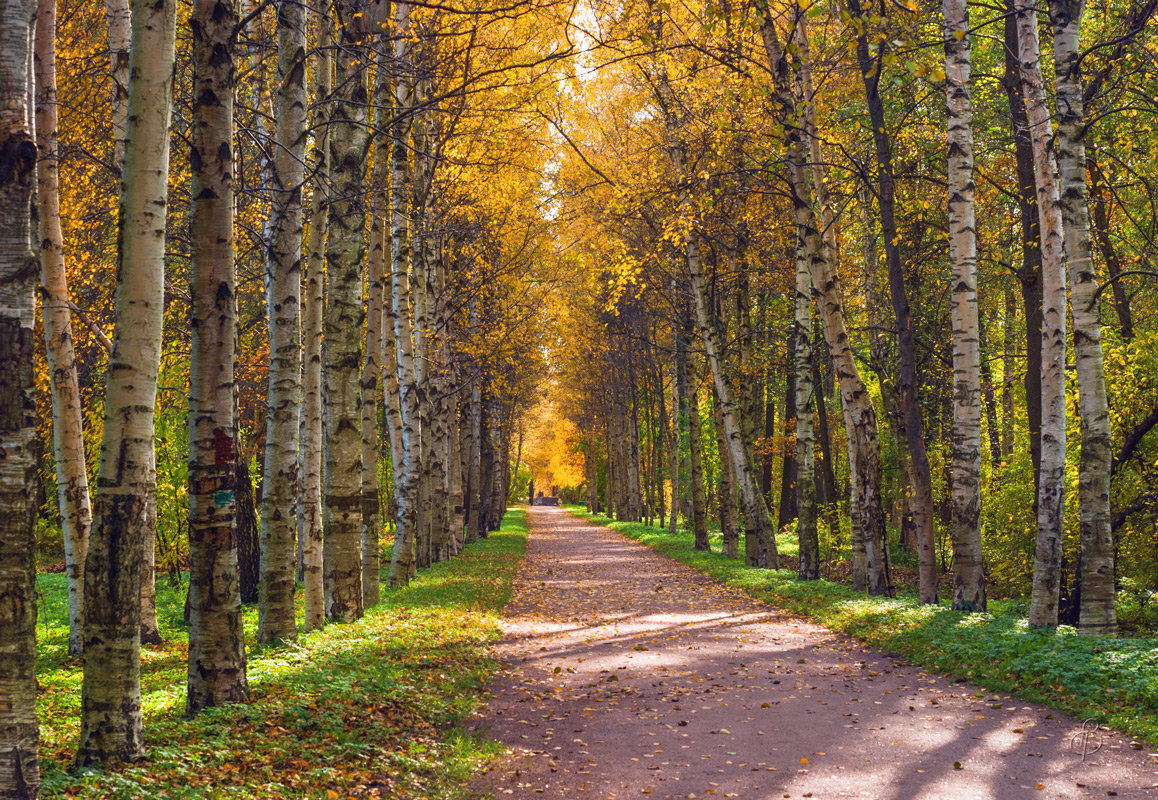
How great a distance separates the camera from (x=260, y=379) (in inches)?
829

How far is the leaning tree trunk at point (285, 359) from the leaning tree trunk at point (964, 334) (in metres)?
8.77

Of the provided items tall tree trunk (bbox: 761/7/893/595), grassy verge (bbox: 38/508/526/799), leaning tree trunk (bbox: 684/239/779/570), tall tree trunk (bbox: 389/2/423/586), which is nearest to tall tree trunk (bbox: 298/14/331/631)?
grassy verge (bbox: 38/508/526/799)

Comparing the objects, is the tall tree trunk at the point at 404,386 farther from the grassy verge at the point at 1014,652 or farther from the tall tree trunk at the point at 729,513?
the tall tree trunk at the point at 729,513

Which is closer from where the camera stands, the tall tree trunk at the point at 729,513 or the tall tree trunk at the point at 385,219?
the tall tree trunk at the point at 385,219

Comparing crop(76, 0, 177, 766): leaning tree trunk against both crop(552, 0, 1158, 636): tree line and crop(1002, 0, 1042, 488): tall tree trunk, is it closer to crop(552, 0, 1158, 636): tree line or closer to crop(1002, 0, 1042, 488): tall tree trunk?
crop(552, 0, 1158, 636): tree line

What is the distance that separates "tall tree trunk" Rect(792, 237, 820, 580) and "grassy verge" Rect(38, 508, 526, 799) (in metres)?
8.60

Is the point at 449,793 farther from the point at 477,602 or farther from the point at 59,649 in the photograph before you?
the point at 477,602

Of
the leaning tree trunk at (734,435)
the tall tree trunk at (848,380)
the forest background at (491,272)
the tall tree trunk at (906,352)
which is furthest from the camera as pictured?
the leaning tree trunk at (734,435)

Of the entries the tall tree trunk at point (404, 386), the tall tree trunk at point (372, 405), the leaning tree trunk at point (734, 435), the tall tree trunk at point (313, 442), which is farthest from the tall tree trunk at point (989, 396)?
the tall tree trunk at point (313, 442)

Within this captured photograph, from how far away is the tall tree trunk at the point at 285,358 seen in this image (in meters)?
8.80

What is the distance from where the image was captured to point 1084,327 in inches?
401

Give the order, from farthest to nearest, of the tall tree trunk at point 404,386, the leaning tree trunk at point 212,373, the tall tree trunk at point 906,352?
the tall tree trunk at point 404,386 → the tall tree trunk at point 906,352 → the leaning tree trunk at point 212,373

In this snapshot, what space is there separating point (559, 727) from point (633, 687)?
1.72 meters

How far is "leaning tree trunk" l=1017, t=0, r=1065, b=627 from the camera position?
418 inches
